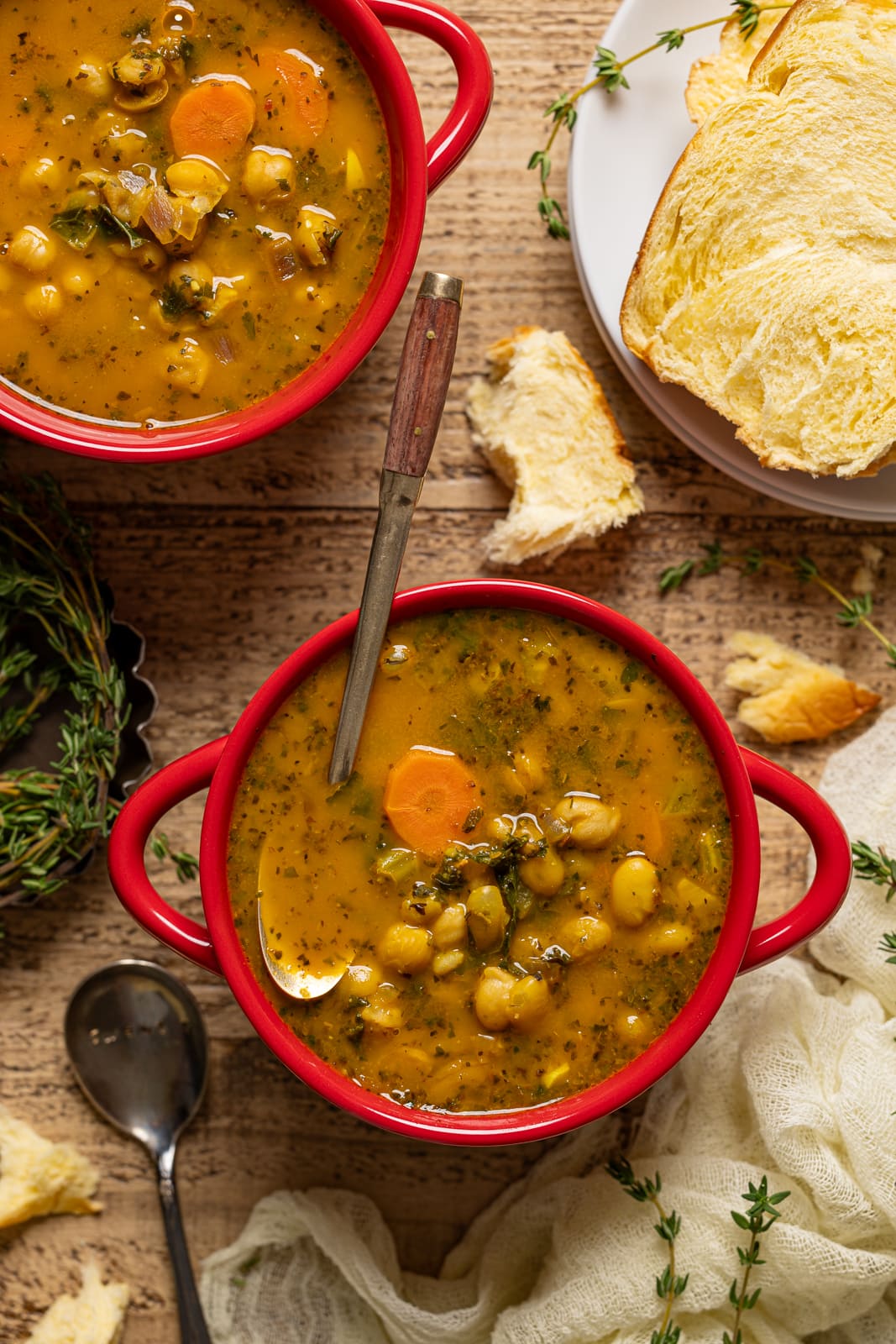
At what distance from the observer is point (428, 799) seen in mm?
2059

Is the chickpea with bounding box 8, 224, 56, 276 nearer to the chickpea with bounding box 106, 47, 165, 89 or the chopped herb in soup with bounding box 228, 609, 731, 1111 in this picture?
the chickpea with bounding box 106, 47, 165, 89

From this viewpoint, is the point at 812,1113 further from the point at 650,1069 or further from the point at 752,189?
the point at 752,189

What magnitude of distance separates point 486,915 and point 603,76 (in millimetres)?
1635

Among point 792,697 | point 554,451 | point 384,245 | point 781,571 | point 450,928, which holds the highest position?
point 384,245

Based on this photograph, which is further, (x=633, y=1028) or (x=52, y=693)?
(x=52, y=693)

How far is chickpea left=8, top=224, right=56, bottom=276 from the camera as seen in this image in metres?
2.08

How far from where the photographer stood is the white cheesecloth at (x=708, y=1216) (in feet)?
7.84

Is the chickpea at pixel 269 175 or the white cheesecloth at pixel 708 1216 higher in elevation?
the chickpea at pixel 269 175

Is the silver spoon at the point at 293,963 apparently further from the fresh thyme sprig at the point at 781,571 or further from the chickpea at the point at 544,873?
the fresh thyme sprig at the point at 781,571

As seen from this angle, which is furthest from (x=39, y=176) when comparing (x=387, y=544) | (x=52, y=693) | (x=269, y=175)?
(x=52, y=693)

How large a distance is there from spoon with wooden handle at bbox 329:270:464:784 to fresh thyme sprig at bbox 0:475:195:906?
0.57m

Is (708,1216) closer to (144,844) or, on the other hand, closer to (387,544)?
(144,844)

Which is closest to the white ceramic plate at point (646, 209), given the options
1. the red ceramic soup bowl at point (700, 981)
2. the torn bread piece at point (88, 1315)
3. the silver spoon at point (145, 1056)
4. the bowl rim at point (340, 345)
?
the bowl rim at point (340, 345)

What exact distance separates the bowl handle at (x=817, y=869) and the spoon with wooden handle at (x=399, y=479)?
2.23 feet
